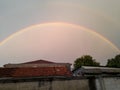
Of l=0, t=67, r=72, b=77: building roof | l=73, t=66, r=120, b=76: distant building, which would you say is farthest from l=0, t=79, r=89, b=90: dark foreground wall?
l=73, t=66, r=120, b=76: distant building

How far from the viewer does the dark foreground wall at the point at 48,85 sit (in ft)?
52.6

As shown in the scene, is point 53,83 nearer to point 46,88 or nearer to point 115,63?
point 46,88

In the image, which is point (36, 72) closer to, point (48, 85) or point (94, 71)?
point (48, 85)

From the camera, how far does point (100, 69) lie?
952 inches

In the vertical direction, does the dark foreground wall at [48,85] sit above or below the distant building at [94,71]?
below

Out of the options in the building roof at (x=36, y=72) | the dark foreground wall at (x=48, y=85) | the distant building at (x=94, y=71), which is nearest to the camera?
the dark foreground wall at (x=48, y=85)

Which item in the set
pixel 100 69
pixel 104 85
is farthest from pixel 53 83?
pixel 100 69

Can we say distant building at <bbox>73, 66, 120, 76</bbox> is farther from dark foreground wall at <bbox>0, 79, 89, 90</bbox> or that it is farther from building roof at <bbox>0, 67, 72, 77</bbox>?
dark foreground wall at <bbox>0, 79, 89, 90</bbox>

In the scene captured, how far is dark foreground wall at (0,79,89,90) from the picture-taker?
52.6 ft

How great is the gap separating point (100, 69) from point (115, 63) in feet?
74.0

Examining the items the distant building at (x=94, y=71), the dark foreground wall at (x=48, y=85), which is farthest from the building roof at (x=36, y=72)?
the dark foreground wall at (x=48, y=85)

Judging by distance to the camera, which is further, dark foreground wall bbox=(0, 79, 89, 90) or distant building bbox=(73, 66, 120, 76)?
distant building bbox=(73, 66, 120, 76)

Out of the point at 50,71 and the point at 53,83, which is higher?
the point at 50,71

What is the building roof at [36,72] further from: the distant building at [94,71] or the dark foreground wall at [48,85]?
the dark foreground wall at [48,85]
